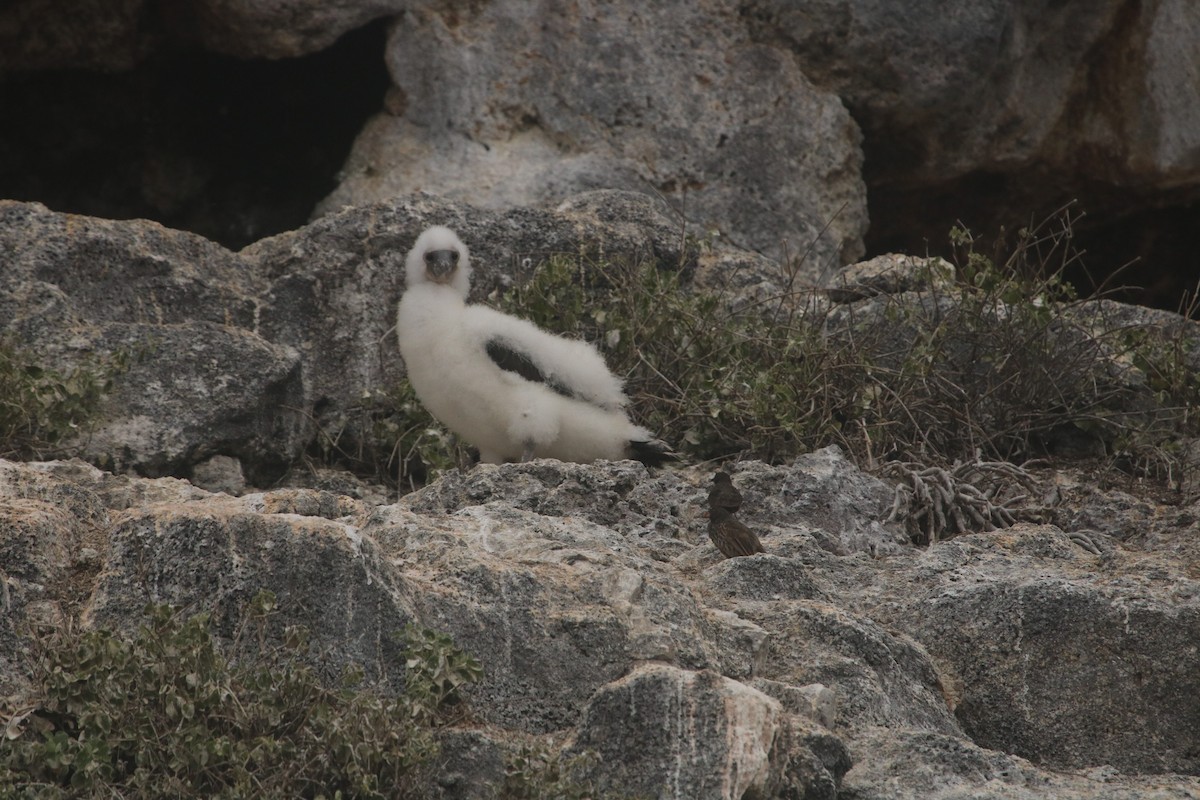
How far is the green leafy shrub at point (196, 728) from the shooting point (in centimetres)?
381

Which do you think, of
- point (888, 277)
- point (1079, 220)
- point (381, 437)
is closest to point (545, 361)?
point (381, 437)

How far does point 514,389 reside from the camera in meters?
7.16

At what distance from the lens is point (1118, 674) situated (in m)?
4.76

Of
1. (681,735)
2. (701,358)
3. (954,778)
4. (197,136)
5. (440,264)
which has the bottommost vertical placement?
(954,778)

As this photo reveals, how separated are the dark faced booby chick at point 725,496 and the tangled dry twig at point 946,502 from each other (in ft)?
2.60

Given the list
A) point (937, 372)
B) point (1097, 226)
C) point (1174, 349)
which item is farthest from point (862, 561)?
point (1097, 226)

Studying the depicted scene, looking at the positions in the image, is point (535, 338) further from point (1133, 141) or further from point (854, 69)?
point (1133, 141)

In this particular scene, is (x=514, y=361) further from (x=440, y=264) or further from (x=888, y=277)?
(x=888, y=277)

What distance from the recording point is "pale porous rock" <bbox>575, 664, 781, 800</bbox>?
3.84 m

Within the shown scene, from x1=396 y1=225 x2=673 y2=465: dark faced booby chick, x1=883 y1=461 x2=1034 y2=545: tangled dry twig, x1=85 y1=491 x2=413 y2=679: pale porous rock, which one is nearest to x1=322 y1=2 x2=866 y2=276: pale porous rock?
x1=396 y1=225 x2=673 y2=465: dark faced booby chick

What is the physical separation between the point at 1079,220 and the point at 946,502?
479cm

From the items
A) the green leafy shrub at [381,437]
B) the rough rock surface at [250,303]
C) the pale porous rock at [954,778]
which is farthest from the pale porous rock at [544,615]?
the green leafy shrub at [381,437]

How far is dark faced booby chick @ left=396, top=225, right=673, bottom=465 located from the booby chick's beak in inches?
4.5

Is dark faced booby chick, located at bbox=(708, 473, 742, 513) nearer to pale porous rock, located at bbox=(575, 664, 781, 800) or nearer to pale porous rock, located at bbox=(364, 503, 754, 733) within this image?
pale porous rock, located at bbox=(364, 503, 754, 733)
